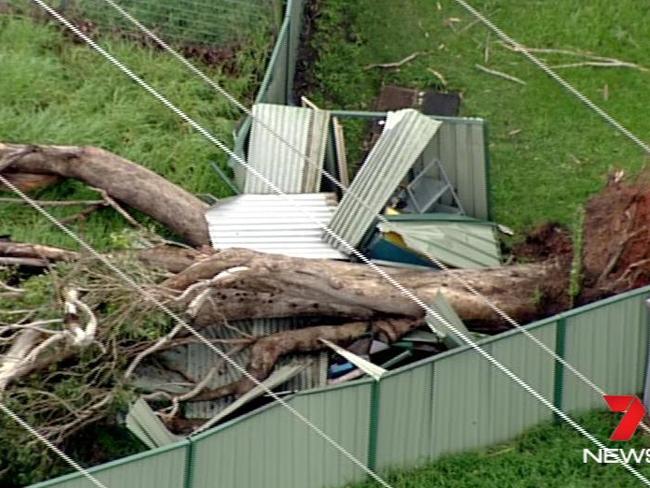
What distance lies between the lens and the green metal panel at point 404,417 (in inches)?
415

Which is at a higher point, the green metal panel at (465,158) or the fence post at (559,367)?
the green metal panel at (465,158)

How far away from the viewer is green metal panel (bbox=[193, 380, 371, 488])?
32.5ft

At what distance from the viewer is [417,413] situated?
34.9ft

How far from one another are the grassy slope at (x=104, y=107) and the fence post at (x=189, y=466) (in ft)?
11.6

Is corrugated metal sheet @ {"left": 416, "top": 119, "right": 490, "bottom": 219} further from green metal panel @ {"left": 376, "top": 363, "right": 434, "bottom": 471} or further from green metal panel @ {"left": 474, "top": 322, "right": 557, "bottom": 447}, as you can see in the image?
green metal panel @ {"left": 376, "top": 363, "right": 434, "bottom": 471}

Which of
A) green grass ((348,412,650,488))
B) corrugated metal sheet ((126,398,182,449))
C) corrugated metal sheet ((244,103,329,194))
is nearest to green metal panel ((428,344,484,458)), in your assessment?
green grass ((348,412,650,488))

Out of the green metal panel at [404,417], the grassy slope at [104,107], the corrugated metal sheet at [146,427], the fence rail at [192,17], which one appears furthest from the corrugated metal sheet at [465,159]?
the corrugated metal sheet at [146,427]

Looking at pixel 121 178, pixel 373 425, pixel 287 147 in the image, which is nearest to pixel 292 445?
pixel 373 425

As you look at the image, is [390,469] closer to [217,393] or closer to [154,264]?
[217,393]

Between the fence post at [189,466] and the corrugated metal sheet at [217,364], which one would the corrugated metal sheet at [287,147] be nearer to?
the corrugated metal sheet at [217,364]

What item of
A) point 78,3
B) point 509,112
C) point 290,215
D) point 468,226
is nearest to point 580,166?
point 509,112

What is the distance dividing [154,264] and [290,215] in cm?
176

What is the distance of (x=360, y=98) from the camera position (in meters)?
15.4

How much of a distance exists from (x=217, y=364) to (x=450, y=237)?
7.56ft
